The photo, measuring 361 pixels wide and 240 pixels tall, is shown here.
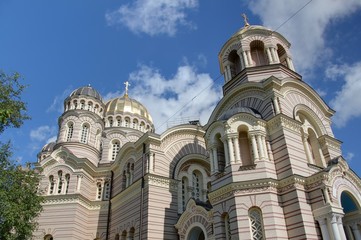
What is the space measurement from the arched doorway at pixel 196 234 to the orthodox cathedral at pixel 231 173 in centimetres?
7

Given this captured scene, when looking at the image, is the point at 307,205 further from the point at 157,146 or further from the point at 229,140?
the point at 157,146

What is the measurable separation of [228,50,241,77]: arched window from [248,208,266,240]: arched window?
10.5 meters

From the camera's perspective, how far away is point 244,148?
54.2 feet

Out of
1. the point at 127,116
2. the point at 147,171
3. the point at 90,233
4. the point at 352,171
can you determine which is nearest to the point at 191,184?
the point at 147,171

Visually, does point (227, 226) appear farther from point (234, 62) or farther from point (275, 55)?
point (234, 62)

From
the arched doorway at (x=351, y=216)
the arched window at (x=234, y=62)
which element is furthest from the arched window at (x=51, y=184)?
the arched doorway at (x=351, y=216)

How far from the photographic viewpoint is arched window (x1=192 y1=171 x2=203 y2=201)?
21.9 metres

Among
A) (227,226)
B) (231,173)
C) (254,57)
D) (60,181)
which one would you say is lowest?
(227,226)

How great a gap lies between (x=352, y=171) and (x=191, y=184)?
396 inches

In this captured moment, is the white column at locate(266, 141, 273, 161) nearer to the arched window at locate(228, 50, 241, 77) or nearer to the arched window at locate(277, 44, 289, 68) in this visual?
the arched window at locate(228, 50, 241, 77)

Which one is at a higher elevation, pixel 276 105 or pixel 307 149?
pixel 276 105

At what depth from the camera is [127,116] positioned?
35875 mm

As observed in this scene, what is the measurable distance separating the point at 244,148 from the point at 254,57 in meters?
7.83

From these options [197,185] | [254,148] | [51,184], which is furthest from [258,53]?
[51,184]
